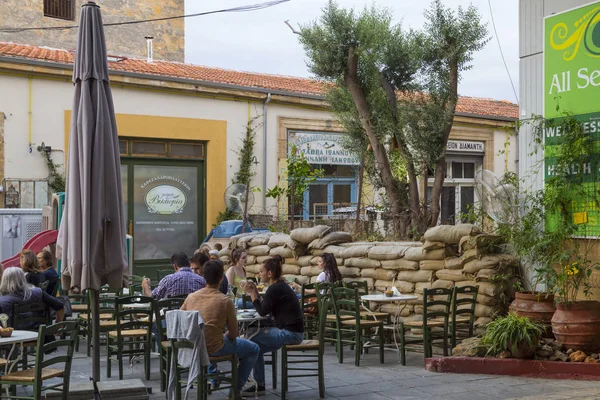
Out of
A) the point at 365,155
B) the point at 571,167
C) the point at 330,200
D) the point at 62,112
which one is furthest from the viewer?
the point at 330,200

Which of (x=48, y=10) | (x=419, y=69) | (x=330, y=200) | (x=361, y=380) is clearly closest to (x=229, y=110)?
(x=330, y=200)

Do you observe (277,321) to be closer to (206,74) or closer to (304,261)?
(304,261)

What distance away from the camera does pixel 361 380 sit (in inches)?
330

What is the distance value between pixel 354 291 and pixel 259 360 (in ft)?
6.67

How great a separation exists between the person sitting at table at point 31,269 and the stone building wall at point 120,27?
13.5 metres

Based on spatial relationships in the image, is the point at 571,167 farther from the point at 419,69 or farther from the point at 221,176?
the point at 221,176

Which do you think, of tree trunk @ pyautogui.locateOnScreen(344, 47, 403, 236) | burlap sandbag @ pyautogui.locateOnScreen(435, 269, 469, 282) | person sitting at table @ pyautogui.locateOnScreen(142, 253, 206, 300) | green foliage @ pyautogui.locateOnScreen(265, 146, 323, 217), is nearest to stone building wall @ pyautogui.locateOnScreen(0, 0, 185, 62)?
green foliage @ pyautogui.locateOnScreen(265, 146, 323, 217)

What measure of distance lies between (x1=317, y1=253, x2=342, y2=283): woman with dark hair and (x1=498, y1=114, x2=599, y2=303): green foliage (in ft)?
8.84

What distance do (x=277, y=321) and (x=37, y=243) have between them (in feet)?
24.6

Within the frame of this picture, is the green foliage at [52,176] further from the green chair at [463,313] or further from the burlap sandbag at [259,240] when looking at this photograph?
the green chair at [463,313]

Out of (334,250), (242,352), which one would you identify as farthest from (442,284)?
(242,352)

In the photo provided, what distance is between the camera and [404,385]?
8141 millimetres

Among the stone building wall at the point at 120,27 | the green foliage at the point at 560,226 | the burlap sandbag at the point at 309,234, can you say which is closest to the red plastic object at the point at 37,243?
the burlap sandbag at the point at 309,234

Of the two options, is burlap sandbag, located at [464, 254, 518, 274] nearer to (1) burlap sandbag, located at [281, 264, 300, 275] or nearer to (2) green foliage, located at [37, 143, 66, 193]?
(1) burlap sandbag, located at [281, 264, 300, 275]
